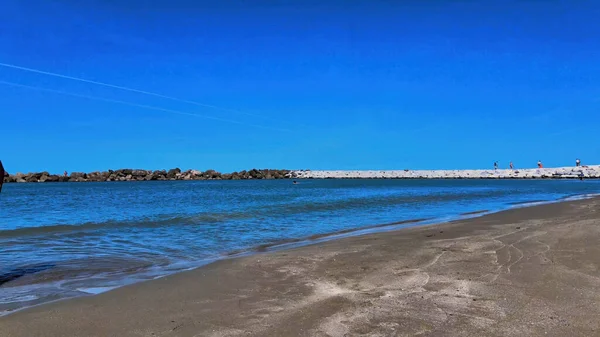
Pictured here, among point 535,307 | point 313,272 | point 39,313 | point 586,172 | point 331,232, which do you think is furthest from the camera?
point 586,172

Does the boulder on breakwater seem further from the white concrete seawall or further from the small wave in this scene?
the small wave

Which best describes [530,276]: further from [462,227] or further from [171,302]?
[462,227]

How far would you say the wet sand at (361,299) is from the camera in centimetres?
413

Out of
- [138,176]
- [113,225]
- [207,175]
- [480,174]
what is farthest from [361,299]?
[480,174]

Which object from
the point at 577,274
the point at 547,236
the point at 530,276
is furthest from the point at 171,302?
the point at 547,236

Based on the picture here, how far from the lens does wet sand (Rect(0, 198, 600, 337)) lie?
163 inches

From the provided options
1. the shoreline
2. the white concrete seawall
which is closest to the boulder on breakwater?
the shoreline

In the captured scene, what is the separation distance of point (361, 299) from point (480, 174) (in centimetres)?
14624

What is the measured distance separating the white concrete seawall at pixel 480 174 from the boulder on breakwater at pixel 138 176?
89.2ft

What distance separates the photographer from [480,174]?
454 feet

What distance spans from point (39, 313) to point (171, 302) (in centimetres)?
149

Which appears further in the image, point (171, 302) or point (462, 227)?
point (462, 227)

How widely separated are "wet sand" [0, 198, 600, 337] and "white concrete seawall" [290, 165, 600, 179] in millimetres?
99888

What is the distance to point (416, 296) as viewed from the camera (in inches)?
201
